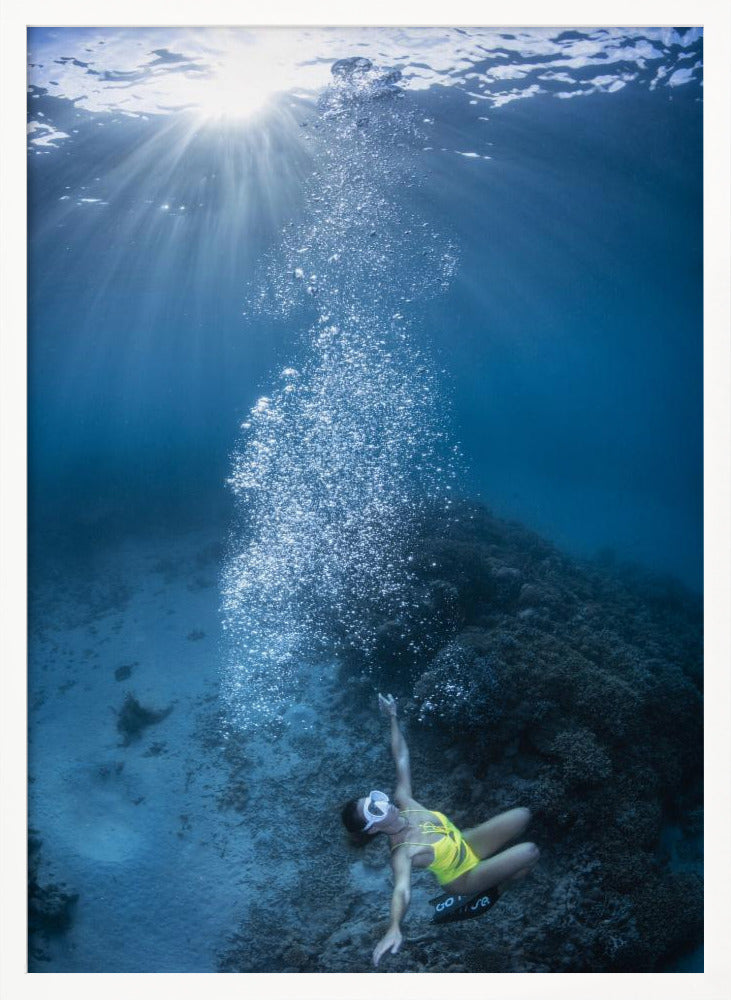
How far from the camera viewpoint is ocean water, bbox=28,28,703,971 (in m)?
4.75

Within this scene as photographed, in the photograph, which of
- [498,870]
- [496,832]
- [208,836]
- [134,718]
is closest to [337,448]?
[134,718]

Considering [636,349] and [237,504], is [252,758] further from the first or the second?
[636,349]

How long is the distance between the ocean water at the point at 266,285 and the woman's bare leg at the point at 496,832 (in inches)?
82.0

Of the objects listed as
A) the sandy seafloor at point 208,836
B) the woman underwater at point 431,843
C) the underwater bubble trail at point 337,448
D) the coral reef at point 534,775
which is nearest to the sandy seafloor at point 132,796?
the sandy seafloor at point 208,836

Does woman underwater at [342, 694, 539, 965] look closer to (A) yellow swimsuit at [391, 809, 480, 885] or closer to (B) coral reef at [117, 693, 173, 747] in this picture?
(A) yellow swimsuit at [391, 809, 480, 885]

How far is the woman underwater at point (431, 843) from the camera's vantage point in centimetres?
323

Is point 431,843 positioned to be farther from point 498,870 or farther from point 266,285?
point 266,285

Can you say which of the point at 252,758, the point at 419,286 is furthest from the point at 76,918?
the point at 419,286

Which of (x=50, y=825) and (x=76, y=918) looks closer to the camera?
(x=76, y=918)

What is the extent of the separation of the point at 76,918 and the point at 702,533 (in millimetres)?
6711

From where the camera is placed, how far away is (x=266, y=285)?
56.0 ft

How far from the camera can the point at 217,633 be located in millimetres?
7957

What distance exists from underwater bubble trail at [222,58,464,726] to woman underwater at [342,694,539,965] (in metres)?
2.74

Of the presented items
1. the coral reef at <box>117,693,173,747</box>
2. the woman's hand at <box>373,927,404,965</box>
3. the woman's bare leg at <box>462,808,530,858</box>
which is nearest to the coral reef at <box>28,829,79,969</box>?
the coral reef at <box>117,693,173,747</box>
